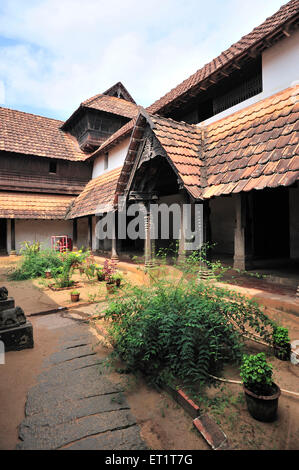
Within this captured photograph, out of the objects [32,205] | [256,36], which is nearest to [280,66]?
[256,36]

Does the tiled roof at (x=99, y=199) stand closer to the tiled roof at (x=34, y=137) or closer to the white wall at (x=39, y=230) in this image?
the white wall at (x=39, y=230)

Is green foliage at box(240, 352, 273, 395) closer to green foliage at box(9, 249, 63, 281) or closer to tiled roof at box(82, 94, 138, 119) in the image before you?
green foliage at box(9, 249, 63, 281)

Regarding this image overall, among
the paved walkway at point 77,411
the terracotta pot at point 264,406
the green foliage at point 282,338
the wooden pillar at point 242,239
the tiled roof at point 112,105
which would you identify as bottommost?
the paved walkway at point 77,411

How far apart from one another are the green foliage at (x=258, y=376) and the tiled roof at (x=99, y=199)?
8.79m

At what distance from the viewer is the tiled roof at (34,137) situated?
1558 centimetres

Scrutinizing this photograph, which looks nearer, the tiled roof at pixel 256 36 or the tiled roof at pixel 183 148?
the tiled roof at pixel 183 148

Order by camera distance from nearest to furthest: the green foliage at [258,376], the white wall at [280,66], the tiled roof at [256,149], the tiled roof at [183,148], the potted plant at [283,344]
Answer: the green foliage at [258,376], the potted plant at [283,344], the tiled roof at [256,149], the tiled roof at [183,148], the white wall at [280,66]

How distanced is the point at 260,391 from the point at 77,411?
1.82m

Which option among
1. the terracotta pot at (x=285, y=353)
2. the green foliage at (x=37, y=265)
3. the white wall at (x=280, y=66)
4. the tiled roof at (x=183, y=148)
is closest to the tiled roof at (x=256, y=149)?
the tiled roof at (x=183, y=148)

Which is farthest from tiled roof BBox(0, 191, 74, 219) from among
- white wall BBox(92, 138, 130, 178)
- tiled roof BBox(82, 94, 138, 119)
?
tiled roof BBox(82, 94, 138, 119)

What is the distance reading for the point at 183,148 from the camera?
6.05 m

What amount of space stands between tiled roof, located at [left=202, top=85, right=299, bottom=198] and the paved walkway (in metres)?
3.67

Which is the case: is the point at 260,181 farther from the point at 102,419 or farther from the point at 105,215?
the point at 105,215

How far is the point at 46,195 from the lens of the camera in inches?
671
